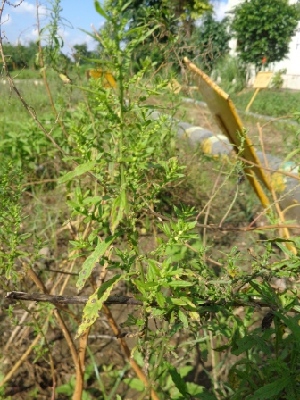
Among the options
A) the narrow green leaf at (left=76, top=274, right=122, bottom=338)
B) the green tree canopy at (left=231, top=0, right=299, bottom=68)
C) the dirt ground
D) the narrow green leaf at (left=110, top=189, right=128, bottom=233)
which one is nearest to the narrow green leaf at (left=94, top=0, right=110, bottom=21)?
the narrow green leaf at (left=110, top=189, right=128, bottom=233)

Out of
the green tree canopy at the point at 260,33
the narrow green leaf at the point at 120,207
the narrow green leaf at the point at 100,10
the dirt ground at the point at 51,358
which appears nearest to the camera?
the narrow green leaf at the point at 100,10

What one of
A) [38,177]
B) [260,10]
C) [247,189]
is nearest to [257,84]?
[247,189]

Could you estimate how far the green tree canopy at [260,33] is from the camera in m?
14.8

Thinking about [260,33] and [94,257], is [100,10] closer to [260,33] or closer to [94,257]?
[94,257]

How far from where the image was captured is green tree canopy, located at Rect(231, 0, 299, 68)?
14.8 m

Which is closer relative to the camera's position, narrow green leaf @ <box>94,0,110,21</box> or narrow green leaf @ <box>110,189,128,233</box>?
narrow green leaf @ <box>94,0,110,21</box>

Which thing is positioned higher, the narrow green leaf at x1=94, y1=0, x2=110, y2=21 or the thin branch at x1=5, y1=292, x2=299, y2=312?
the narrow green leaf at x1=94, y1=0, x2=110, y2=21

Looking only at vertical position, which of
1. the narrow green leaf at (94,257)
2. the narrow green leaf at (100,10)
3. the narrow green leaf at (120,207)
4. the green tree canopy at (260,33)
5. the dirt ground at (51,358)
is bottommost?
the dirt ground at (51,358)

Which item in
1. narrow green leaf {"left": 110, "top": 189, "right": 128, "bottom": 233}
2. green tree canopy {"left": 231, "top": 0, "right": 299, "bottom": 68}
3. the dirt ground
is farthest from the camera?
green tree canopy {"left": 231, "top": 0, "right": 299, "bottom": 68}

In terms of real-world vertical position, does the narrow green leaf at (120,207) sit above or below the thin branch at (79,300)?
above

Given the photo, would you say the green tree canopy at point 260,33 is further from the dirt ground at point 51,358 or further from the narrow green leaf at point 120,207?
the narrow green leaf at point 120,207

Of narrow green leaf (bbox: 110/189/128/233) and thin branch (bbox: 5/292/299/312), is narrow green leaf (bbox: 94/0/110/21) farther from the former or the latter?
thin branch (bbox: 5/292/299/312)

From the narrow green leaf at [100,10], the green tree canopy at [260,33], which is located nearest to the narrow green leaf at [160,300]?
the narrow green leaf at [100,10]

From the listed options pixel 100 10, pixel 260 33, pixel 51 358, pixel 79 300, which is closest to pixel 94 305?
pixel 79 300
